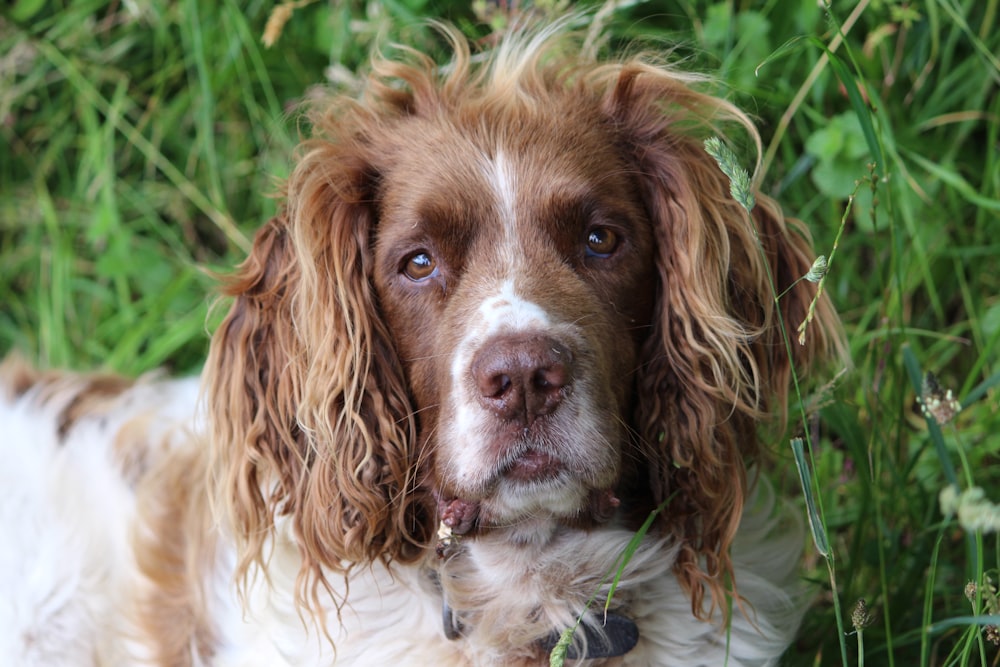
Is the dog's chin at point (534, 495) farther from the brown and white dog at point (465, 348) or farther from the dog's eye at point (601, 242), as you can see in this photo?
the dog's eye at point (601, 242)

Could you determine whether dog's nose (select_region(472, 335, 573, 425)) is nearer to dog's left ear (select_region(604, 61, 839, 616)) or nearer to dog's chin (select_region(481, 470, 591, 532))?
dog's chin (select_region(481, 470, 591, 532))

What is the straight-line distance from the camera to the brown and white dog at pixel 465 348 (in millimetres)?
3154

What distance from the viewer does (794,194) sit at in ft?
16.8

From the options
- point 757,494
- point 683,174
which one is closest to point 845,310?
point 757,494

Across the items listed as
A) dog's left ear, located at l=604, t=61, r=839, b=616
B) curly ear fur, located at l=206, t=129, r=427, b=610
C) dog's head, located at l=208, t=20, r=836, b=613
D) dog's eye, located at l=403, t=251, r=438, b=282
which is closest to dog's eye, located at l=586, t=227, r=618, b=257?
dog's head, located at l=208, t=20, r=836, b=613

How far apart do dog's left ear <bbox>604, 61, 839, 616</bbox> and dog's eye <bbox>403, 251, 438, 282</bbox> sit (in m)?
0.66

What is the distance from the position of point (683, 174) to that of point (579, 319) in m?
0.66

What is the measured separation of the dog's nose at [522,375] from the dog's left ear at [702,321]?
1.82 feet

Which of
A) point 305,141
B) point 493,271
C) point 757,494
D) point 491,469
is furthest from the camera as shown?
point 757,494

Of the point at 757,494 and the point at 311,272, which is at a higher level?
the point at 311,272

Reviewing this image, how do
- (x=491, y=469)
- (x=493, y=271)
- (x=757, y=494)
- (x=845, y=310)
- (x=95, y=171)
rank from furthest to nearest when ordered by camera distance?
(x=95, y=171) < (x=845, y=310) < (x=757, y=494) < (x=493, y=271) < (x=491, y=469)

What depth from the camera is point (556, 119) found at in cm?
333

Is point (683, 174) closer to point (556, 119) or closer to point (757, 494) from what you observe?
point (556, 119)

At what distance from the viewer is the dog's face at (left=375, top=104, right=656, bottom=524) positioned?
2.84 m
